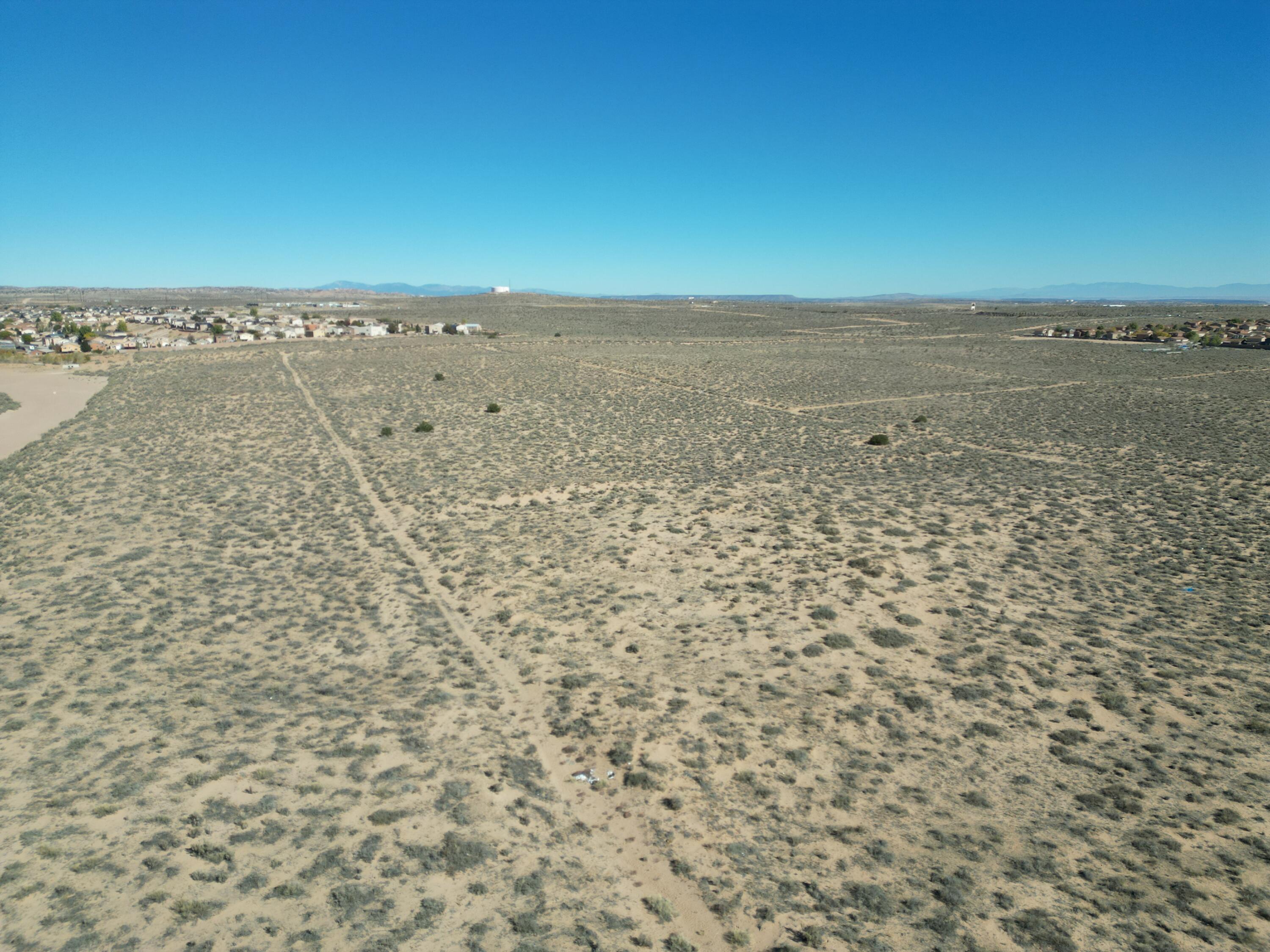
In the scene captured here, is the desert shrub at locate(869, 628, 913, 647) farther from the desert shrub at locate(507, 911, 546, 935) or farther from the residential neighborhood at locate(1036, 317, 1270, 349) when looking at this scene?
the residential neighborhood at locate(1036, 317, 1270, 349)

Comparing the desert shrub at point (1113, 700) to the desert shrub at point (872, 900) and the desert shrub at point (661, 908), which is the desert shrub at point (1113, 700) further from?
the desert shrub at point (661, 908)

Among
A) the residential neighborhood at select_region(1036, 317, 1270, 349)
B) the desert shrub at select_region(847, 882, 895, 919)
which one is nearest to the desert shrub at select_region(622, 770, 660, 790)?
the desert shrub at select_region(847, 882, 895, 919)

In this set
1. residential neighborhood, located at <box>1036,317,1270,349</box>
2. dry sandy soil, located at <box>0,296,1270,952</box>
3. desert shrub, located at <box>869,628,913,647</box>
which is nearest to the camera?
dry sandy soil, located at <box>0,296,1270,952</box>

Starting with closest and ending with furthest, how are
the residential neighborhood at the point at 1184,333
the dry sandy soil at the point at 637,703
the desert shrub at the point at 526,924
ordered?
the desert shrub at the point at 526,924
the dry sandy soil at the point at 637,703
the residential neighborhood at the point at 1184,333

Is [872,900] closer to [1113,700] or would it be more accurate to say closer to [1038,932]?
[1038,932]

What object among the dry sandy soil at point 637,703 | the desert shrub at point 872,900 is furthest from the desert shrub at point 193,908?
the desert shrub at point 872,900

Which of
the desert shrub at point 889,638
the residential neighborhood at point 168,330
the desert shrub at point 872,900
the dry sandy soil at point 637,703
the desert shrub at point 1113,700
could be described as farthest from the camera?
the residential neighborhood at point 168,330
